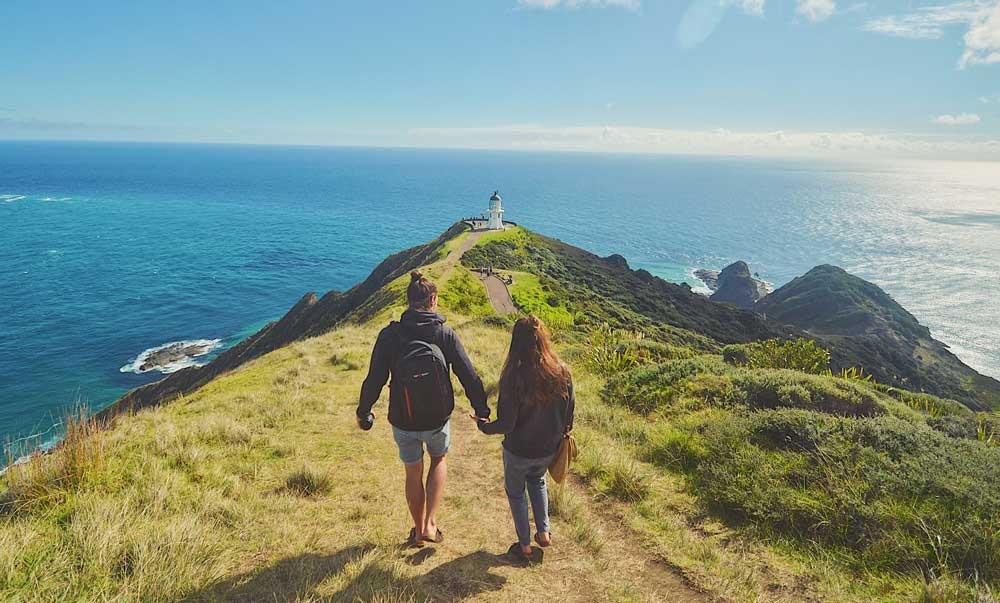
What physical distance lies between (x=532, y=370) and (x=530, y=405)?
1.05ft

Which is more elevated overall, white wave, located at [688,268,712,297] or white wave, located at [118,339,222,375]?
white wave, located at [118,339,222,375]

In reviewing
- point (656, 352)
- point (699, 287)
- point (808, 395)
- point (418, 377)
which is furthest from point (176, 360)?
point (699, 287)

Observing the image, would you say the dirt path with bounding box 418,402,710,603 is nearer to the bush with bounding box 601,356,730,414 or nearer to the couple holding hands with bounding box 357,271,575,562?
the couple holding hands with bounding box 357,271,575,562

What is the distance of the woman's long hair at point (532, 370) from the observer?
4.06 m

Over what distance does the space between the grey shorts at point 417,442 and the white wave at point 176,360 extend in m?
41.0

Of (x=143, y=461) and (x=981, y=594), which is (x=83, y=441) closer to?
(x=143, y=461)

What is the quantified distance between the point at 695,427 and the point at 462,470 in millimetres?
3862

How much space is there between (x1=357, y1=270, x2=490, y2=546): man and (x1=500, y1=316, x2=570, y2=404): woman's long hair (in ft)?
0.99

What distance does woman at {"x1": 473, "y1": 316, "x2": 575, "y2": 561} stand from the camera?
13.4 feet

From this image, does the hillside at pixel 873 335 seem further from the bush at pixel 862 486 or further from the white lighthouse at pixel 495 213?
the bush at pixel 862 486

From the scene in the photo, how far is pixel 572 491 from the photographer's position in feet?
20.3

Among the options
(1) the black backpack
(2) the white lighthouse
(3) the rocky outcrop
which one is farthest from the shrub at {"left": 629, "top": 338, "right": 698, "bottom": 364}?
(3) the rocky outcrop

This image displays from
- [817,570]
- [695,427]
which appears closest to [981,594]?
[817,570]

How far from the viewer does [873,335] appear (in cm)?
5844
